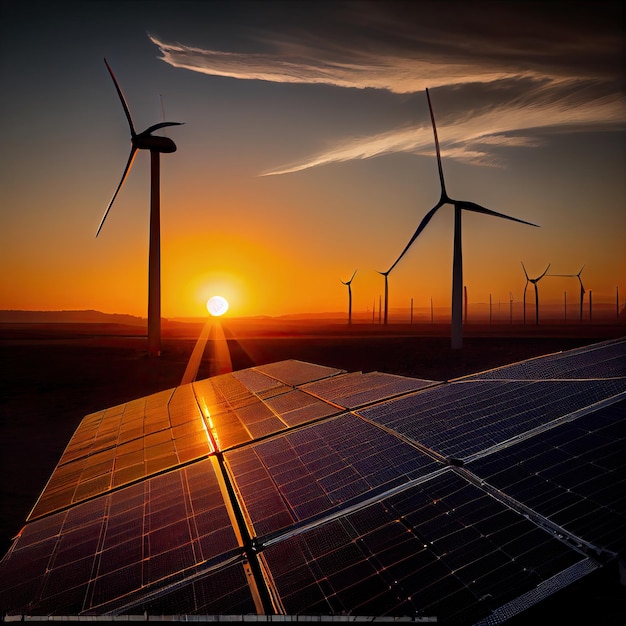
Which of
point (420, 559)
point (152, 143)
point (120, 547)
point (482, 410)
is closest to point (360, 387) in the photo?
point (482, 410)

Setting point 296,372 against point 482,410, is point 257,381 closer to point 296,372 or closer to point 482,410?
point 296,372

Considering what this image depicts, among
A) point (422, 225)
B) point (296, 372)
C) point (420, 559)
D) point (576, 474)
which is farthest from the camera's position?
point (422, 225)

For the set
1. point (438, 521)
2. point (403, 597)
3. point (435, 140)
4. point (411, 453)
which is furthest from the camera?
point (435, 140)

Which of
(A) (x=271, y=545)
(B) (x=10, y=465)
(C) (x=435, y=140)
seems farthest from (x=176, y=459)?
(C) (x=435, y=140)

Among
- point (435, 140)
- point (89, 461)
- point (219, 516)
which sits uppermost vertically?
point (435, 140)

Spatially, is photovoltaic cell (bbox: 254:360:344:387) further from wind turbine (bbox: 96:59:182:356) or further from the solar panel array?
wind turbine (bbox: 96:59:182:356)

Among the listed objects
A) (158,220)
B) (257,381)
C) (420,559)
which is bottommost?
(420,559)

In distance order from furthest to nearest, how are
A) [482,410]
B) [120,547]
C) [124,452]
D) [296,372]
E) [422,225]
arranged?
1. [422,225]
2. [296,372]
3. [124,452]
4. [482,410]
5. [120,547]

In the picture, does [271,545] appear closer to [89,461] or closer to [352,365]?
[89,461]
